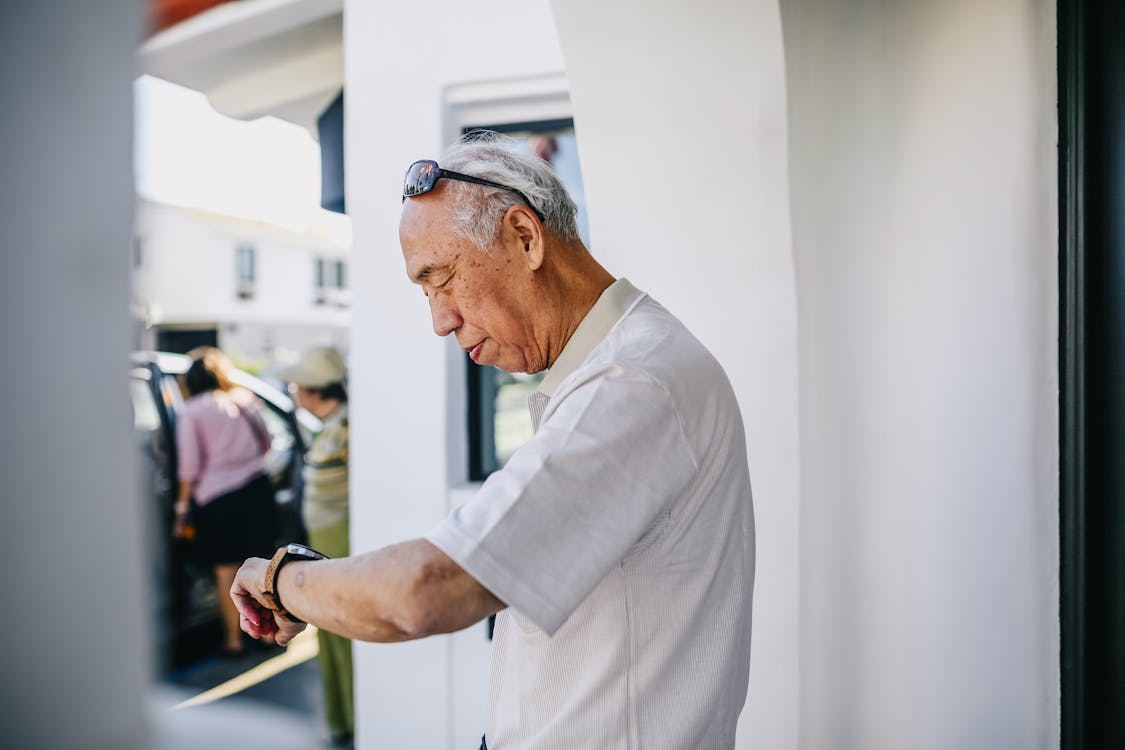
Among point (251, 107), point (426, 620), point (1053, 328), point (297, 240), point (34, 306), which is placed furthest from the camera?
point (297, 240)

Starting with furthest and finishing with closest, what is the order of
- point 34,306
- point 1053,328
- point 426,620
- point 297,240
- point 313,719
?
point 297,240
point 313,719
point 1053,328
point 426,620
point 34,306

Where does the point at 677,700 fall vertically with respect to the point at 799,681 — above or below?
above

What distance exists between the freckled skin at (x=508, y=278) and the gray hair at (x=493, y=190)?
15mm

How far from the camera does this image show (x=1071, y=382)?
1.86 m

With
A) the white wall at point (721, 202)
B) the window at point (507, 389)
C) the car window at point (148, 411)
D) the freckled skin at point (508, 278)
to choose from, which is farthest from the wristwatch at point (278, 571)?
the car window at point (148, 411)

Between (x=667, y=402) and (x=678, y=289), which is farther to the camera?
(x=678, y=289)

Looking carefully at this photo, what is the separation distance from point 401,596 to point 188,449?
16.2 feet

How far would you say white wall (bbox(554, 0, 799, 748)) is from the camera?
2178mm

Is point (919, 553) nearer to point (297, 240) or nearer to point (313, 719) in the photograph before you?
point (313, 719)

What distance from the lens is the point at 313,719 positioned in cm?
474

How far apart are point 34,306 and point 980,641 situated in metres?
2.08

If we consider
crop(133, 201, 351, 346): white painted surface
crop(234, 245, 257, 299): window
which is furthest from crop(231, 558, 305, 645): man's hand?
crop(234, 245, 257, 299): window

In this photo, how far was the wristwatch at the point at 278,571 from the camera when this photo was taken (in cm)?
109

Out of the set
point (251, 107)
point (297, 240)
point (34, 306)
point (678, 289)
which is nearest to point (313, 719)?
point (251, 107)
